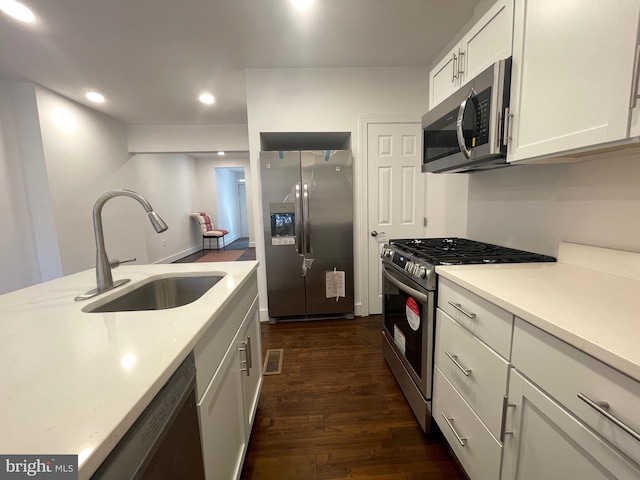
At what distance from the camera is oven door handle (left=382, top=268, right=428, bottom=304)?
4.25ft

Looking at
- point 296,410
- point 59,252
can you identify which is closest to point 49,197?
point 59,252

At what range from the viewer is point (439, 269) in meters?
1.20

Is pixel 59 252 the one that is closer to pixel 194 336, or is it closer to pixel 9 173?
pixel 9 173

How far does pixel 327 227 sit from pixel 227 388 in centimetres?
185

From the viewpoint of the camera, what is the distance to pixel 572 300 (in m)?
0.80

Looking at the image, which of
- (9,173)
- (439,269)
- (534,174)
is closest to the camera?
(439,269)

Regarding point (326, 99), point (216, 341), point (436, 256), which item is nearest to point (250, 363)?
point (216, 341)

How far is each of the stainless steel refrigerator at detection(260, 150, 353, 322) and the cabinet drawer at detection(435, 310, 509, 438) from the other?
4.97ft

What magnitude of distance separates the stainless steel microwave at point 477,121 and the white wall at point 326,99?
1.16 m

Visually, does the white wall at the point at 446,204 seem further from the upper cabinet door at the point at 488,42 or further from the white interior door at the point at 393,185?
the upper cabinet door at the point at 488,42

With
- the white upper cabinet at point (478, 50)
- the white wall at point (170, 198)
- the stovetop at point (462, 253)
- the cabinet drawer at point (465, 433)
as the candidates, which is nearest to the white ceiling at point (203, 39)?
the white upper cabinet at point (478, 50)

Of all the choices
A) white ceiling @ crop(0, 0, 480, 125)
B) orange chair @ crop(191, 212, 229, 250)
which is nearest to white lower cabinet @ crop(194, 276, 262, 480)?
white ceiling @ crop(0, 0, 480, 125)

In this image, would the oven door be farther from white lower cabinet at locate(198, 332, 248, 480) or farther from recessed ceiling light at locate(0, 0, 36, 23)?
recessed ceiling light at locate(0, 0, 36, 23)

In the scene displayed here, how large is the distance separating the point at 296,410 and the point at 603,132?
6.23 feet
